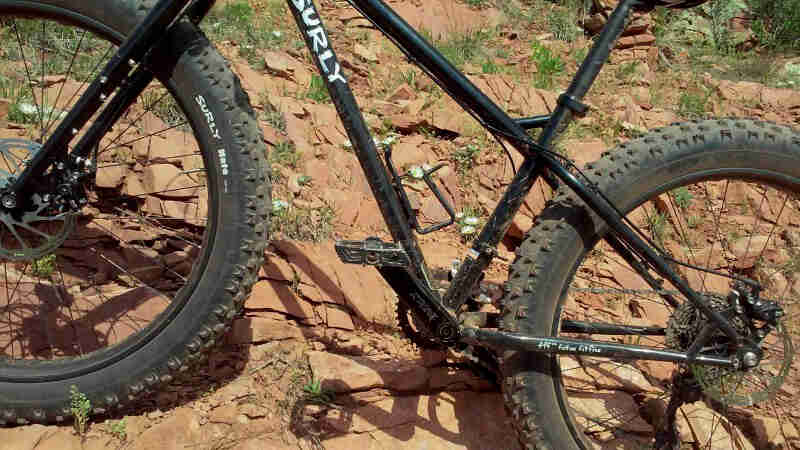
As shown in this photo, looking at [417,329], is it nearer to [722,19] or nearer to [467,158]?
[467,158]

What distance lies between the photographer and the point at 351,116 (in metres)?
2.05

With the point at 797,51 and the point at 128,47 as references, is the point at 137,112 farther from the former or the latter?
the point at 797,51

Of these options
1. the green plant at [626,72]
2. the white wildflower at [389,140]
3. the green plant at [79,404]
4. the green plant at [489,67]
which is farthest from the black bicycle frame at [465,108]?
the green plant at [626,72]

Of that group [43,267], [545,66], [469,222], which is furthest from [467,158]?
[43,267]

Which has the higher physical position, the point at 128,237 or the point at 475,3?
the point at 475,3

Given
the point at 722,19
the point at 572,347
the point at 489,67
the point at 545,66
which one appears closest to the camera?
the point at 572,347

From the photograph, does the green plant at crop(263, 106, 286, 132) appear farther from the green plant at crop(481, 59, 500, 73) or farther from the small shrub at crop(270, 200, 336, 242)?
the green plant at crop(481, 59, 500, 73)

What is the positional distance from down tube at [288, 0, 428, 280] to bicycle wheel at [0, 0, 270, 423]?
307 millimetres

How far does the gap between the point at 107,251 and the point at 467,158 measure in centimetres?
222

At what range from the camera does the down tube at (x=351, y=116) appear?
6.66 ft

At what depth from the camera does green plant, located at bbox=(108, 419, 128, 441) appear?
84.4 inches

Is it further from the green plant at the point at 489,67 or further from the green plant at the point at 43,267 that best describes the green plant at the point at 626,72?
the green plant at the point at 43,267

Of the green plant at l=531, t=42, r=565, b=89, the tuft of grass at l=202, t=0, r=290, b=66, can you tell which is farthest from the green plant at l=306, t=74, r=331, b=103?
the green plant at l=531, t=42, r=565, b=89

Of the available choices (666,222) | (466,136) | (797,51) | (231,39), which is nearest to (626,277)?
(666,222)
